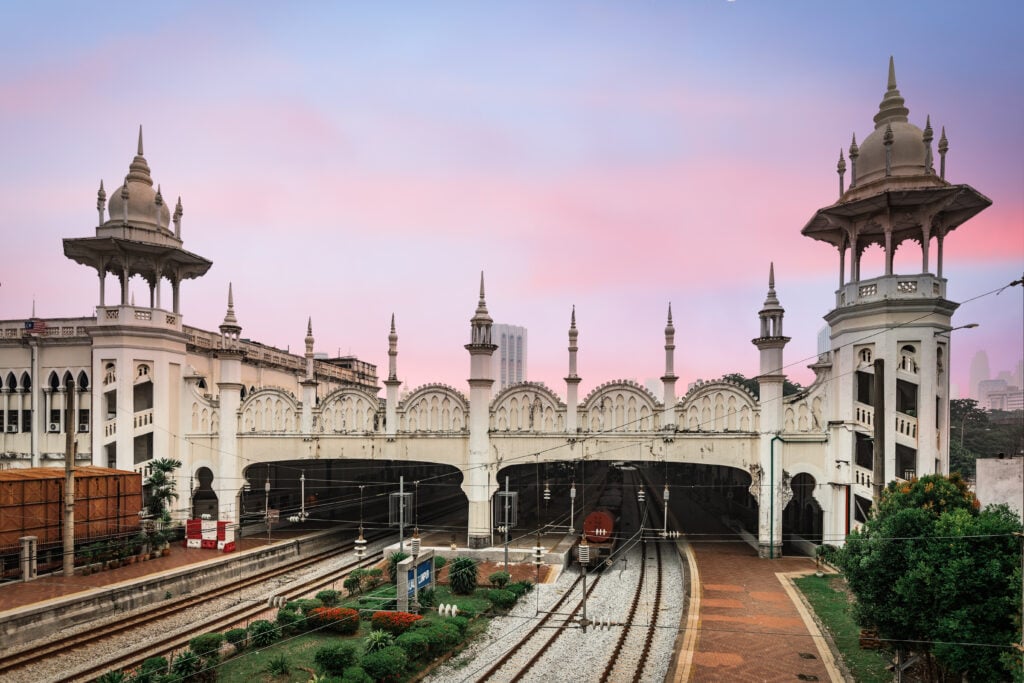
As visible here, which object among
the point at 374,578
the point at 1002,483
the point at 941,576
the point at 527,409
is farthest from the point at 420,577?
the point at 1002,483

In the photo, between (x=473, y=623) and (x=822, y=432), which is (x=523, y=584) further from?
(x=822, y=432)

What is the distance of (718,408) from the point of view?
98.2 ft

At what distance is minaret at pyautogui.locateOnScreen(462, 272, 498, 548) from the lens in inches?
1253

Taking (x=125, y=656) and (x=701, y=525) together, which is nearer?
(x=125, y=656)

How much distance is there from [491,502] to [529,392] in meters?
6.00

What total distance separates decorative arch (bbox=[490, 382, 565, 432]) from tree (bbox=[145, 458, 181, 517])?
18.1 meters

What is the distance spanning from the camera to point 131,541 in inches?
1214

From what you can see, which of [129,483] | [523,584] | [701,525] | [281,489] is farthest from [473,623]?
[281,489]

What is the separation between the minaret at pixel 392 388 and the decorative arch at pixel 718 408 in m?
14.8

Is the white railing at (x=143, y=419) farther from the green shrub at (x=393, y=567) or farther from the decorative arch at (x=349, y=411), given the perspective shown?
the green shrub at (x=393, y=567)

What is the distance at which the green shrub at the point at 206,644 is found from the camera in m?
19.2

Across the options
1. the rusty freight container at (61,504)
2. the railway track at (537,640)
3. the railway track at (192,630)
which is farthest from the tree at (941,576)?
the rusty freight container at (61,504)

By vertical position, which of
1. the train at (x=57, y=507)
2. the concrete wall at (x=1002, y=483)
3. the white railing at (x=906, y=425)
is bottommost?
the train at (x=57, y=507)

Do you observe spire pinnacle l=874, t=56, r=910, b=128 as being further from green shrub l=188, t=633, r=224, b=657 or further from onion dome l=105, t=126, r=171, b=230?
onion dome l=105, t=126, r=171, b=230
